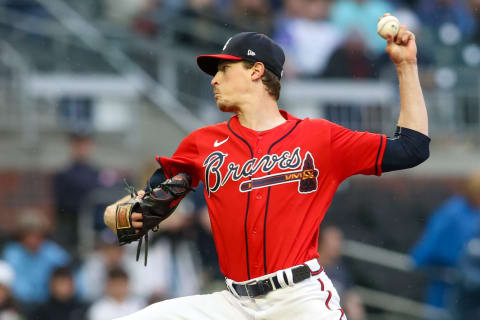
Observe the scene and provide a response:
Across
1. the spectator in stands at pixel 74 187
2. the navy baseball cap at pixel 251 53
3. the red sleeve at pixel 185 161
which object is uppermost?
the navy baseball cap at pixel 251 53

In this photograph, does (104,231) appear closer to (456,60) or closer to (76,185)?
(76,185)

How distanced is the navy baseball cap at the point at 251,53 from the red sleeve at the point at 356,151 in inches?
17.5

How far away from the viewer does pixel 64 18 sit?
10094 mm

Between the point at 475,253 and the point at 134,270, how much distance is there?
319cm

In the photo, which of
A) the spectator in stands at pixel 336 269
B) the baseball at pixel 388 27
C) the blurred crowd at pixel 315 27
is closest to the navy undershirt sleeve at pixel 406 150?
the baseball at pixel 388 27

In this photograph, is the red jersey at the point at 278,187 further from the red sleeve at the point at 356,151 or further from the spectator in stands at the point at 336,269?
the spectator in stands at the point at 336,269

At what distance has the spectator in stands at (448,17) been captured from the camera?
31.9 feet

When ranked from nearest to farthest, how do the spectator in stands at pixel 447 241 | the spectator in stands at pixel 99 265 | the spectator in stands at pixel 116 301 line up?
the spectator in stands at pixel 116 301 → the spectator in stands at pixel 99 265 → the spectator in stands at pixel 447 241

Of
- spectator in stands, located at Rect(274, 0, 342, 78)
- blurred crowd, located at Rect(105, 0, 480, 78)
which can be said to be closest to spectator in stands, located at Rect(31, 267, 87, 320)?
blurred crowd, located at Rect(105, 0, 480, 78)

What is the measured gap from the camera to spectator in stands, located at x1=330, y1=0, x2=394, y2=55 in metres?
9.24

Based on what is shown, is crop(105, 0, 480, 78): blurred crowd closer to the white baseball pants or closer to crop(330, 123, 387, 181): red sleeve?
crop(330, 123, 387, 181): red sleeve

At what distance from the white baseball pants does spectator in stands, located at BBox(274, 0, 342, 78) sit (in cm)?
560

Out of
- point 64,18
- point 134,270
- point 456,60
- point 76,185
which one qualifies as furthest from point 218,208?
point 64,18

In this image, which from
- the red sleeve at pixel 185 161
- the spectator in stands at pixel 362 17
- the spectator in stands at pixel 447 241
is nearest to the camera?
the red sleeve at pixel 185 161
